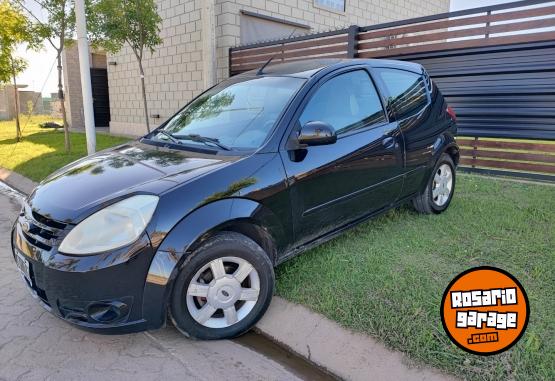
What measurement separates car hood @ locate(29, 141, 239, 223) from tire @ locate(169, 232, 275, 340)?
458 millimetres

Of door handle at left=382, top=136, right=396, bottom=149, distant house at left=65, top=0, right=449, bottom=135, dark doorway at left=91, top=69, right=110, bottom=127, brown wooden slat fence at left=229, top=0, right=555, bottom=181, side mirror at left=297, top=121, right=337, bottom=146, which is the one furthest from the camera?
dark doorway at left=91, top=69, right=110, bottom=127

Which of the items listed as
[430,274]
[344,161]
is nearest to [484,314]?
[430,274]

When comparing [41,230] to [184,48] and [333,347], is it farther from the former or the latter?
[184,48]

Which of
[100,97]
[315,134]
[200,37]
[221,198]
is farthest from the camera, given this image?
[100,97]

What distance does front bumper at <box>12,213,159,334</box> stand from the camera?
199 centimetres

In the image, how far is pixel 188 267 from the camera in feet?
7.01

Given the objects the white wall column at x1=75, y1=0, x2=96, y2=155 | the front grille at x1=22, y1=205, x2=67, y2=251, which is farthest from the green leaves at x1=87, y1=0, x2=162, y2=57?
the front grille at x1=22, y1=205, x2=67, y2=251

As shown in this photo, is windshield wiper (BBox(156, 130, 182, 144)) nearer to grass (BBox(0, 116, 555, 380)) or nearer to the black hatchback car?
the black hatchback car

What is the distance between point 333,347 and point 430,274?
1.07 m

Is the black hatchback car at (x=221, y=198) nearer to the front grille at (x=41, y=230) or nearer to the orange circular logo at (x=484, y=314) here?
the front grille at (x=41, y=230)

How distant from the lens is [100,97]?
14.6 metres

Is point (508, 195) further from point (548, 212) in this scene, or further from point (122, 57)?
point (122, 57)

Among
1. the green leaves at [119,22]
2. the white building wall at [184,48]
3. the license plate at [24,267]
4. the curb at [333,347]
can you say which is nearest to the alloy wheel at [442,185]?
the curb at [333,347]

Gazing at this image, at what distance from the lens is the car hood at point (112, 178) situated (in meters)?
2.16
